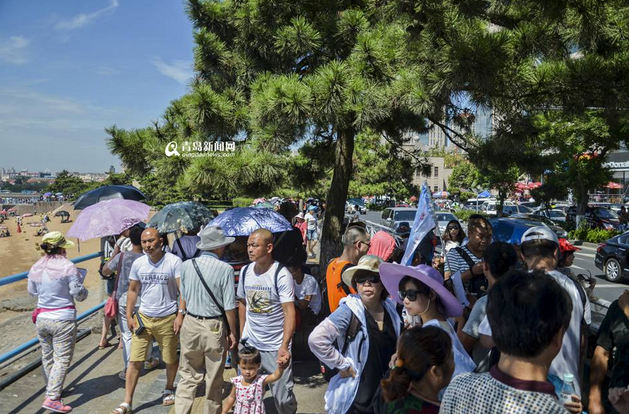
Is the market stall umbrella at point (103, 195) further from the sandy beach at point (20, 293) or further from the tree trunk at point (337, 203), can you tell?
the tree trunk at point (337, 203)

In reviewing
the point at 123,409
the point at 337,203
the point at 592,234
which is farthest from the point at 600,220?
the point at 123,409

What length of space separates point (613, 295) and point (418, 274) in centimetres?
1028

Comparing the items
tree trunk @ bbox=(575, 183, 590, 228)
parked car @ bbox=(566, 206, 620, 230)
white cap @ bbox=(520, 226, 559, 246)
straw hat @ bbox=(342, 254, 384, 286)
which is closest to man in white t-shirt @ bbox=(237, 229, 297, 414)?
straw hat @ bbox=(342, 254, 384, 286)

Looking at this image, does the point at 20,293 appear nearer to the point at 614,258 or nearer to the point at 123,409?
the point at 123,409

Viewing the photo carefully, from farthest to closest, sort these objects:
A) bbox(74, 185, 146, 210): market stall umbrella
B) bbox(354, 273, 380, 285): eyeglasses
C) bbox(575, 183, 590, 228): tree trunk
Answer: bbox(575, 183, 590, 228): tree trunk, bbox(74, 185, 146, 210): market stall umbrella, bbox(354, 273, 380, 285): eyeglasses

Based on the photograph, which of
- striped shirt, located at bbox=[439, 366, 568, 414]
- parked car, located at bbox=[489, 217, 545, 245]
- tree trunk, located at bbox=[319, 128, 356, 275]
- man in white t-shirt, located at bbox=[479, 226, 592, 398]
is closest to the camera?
striped shirt, located at bbox=[439, 366, 568, 414]

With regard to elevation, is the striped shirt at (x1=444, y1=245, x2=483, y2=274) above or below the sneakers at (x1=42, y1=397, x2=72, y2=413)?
above

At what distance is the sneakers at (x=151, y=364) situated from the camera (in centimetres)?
556

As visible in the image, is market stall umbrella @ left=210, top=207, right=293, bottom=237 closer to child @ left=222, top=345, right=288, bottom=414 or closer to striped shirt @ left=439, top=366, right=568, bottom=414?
child @ left=222, top=345, right=288, bottom=414

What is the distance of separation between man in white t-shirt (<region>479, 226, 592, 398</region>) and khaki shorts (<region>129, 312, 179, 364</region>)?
2986 millimetres

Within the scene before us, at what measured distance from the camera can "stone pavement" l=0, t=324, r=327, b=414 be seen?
14.8 ft

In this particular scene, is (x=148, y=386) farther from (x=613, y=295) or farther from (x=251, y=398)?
(x=613, y=295)

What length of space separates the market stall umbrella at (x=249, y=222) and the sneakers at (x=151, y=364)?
5.67 ft

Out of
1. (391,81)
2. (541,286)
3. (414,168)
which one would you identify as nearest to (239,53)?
(391,81)
